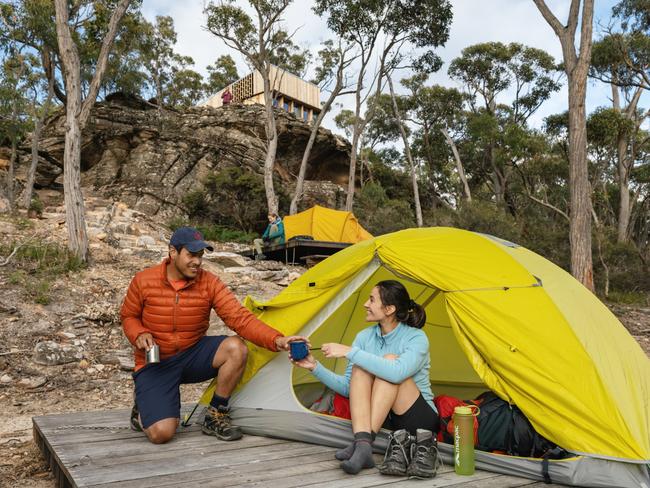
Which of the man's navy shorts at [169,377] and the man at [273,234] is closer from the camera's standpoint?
the man's navy shorts at [169,377]

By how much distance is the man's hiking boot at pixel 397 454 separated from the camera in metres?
2.74

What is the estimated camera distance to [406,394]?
304 centimetres

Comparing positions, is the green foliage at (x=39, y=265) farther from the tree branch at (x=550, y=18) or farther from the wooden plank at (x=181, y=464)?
the tree branch at (x=550, y=18)

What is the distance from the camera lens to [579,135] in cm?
966

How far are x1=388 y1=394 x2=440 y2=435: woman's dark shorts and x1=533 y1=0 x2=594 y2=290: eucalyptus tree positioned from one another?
23.9ft

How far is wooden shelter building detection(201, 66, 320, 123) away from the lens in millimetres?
26125

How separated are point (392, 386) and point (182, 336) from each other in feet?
4.62

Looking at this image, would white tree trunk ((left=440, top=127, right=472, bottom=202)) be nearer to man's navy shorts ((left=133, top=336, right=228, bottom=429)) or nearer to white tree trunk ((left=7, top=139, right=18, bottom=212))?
white tree trunk ((left=7, top=139, right=18, bottom=212))

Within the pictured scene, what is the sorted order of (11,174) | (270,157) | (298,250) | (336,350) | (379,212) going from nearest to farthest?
(336,350)
(298,250)
(270,157)
(11,174)
(379,212)

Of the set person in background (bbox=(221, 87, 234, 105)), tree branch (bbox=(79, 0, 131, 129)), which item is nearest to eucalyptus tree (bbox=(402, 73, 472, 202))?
person in background (bbox=(221, 87, 234, 105))

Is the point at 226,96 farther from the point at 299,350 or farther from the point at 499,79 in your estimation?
the point at 299,350

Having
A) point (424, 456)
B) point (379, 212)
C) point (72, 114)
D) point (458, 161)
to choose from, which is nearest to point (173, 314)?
point (424, 456)

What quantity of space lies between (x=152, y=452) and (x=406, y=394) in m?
1.47

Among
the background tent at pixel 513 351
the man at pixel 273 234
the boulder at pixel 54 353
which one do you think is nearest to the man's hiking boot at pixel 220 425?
the background tent at pixel 513 351
